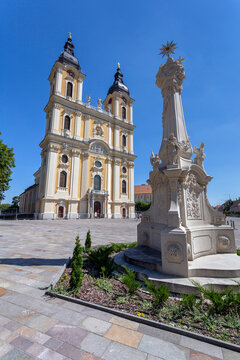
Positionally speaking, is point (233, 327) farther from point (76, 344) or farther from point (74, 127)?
point (74, 127)

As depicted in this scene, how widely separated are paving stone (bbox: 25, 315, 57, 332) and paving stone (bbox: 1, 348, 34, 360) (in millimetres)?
435

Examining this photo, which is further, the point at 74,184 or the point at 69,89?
the point at 69,89

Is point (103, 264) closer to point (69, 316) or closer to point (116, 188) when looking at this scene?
point (69, 316)

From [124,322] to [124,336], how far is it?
32 centimetres

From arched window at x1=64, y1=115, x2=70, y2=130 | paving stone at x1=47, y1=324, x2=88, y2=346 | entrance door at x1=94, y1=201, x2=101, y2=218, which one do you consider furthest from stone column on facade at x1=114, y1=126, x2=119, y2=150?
paving stone at x1=47, y1=324, x2=88, y2=346

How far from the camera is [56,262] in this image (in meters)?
5.70

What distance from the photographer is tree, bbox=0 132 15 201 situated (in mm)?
13734

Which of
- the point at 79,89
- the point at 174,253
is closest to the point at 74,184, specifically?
the point at 79,89

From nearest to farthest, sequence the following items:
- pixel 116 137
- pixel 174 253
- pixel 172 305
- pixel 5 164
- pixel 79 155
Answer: pixel 172 305
pixel 174 253
pixel 5 164
pixel 79 155
pixel 116 137

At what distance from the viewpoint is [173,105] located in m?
6.22

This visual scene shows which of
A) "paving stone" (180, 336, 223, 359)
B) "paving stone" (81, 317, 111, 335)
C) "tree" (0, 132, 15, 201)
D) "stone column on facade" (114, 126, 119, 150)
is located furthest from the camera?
"stone column on facade" (114, 126, 119, 150)

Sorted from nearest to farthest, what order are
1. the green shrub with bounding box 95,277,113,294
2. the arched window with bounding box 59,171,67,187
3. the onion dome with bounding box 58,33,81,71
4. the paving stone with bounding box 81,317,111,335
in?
the paving stone with bounding box 81,317,111,335 → the green shrub with bounding box 95,277,113,294 → the arched window with bounding box 59,171,67,187 → the onion dome with bounding box 58,33,81,71

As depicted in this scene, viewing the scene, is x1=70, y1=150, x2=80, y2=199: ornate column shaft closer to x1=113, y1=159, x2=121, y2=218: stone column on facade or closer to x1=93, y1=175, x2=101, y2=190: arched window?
x1=93, y1=175, x2=101, y2=190: arched window

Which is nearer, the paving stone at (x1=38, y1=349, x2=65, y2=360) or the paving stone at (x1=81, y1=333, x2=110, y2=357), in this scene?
the paving stone at (x1=38, y1=349, x2=65, y2=360)
